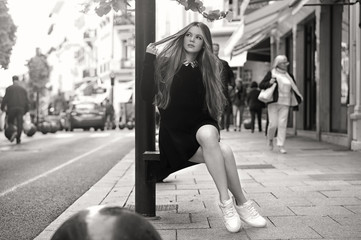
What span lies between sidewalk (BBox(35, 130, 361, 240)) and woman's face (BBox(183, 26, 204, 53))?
1.28 metres

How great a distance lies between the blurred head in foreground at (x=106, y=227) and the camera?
70.9 inches

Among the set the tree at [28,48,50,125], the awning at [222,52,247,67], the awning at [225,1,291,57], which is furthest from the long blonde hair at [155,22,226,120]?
the tree at [28,48,50,125]

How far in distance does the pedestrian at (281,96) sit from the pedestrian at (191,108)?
6.33 meters

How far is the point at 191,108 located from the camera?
439 cm

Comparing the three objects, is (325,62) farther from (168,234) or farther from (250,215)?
(168,234)

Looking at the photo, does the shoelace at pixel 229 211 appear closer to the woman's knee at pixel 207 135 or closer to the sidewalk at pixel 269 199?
the sidewalk at pixel 269 199

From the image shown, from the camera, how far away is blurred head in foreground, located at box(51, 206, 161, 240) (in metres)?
1.80

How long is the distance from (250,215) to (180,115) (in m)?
0.87

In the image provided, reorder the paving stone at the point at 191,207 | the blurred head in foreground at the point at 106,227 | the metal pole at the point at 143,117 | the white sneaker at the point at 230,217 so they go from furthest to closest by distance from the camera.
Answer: the paving stone at the point at 191,207, the metal pole at the point at 143,117, the white sneaker at the point at 230,217, the blurred head in foreground at the point at 106,227

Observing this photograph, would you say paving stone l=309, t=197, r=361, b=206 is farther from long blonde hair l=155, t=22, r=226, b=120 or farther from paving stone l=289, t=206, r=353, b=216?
long blonde hair l=155, t=22, r=226, b=120

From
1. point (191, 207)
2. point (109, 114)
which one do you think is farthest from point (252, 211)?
point (109, 114)

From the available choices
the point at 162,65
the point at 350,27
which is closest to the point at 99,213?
the point at 162,65

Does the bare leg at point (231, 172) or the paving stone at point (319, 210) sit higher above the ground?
the bare leg at point (231, 172)

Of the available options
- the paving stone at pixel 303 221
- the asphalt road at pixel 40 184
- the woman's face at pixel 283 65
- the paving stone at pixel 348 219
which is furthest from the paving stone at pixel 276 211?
the woman's face at pixel 283 65
